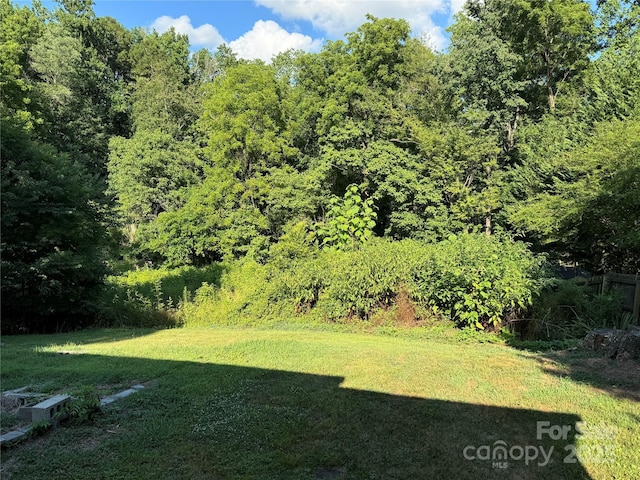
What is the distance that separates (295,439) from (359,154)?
16369mm

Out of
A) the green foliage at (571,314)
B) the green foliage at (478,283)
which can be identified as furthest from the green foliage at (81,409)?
the green foliage at (571,314)

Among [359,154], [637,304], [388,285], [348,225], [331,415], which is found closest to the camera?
[331,415]

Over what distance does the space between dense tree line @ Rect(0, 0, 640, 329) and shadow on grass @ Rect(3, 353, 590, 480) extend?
7.52 metres

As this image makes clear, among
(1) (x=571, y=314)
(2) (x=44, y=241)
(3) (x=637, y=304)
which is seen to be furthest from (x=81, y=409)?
(3) (x=637, y=304)

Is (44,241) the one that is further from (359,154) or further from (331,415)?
(359,154)

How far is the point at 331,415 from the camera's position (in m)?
3.67

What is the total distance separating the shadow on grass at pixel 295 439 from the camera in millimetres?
2770

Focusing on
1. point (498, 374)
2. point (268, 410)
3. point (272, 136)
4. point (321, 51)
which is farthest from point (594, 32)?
point (268, 410)

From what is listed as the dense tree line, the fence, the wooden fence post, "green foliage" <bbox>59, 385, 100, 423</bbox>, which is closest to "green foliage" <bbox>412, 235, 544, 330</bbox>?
the fence

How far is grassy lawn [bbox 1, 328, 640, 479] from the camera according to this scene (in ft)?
9.26

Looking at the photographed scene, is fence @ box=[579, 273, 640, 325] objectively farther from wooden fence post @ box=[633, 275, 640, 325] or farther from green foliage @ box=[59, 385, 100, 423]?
green foliage @ box=[59, 385, 100, 423]

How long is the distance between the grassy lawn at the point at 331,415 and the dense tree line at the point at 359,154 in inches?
218

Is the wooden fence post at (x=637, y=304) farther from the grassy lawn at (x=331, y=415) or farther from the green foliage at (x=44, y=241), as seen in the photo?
the green foliage at (x=44, y=241)

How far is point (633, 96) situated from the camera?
12.5 meters
